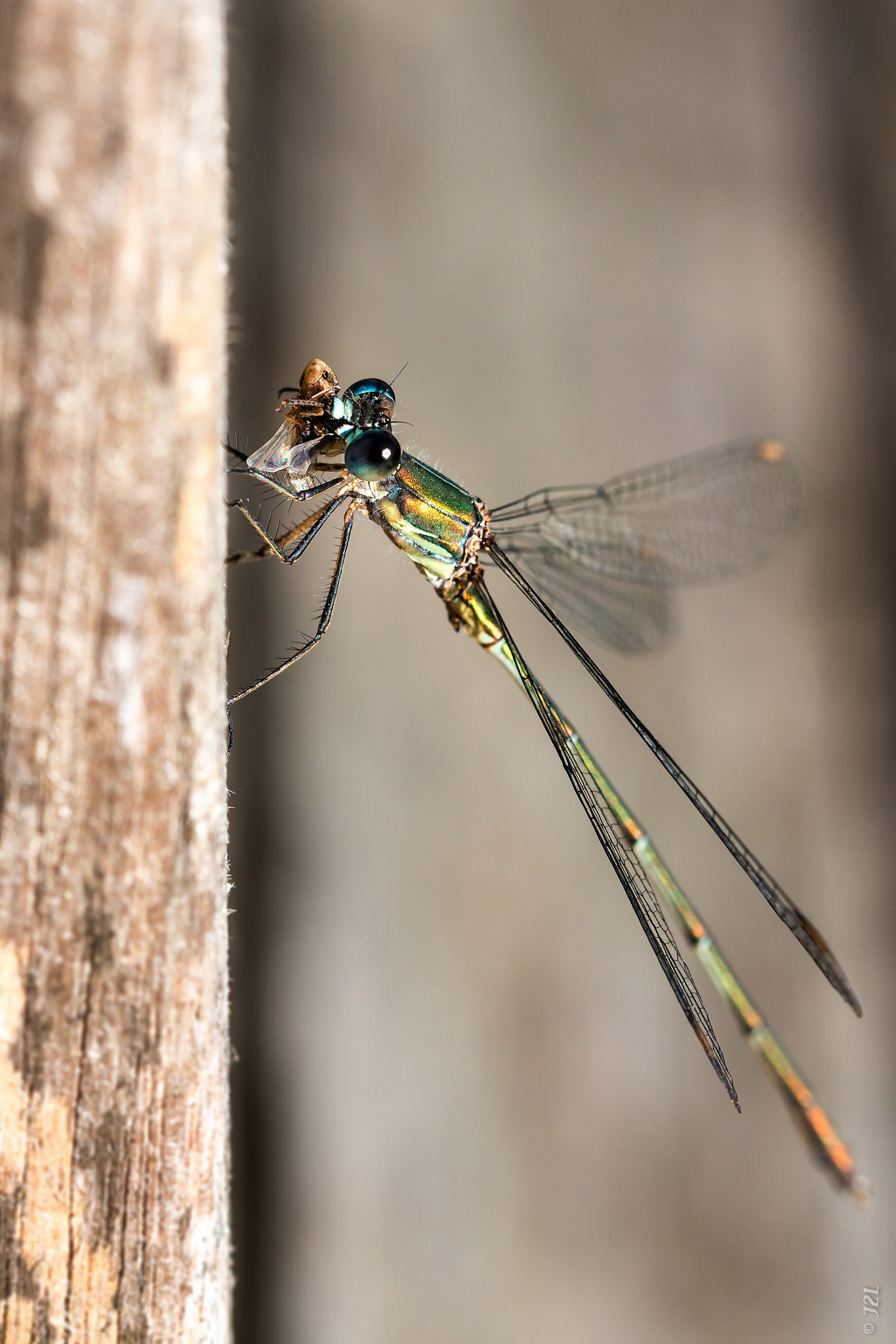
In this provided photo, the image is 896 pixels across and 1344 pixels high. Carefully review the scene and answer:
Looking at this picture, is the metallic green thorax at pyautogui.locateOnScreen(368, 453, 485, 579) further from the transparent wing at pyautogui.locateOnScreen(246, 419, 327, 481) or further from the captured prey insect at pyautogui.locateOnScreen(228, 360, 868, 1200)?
the transparent wing at pyautogui.locateOnScreen(246, 419, 327, 481)

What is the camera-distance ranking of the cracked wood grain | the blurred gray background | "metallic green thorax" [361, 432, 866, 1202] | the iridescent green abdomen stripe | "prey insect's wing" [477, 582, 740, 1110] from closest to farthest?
the cracked wood grain → the iridescent green abdomen stripe → "prey insect's wing" [477, 582, 740, 1110] → "metallic green thorax" [361, 432, 866, 1202] → the blurred gray background

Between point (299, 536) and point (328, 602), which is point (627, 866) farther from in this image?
point (299, 536)

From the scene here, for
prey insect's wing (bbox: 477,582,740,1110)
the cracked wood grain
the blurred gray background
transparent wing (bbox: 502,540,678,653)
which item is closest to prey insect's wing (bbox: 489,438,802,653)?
transparent wing (bbox: 502,540,678,653)

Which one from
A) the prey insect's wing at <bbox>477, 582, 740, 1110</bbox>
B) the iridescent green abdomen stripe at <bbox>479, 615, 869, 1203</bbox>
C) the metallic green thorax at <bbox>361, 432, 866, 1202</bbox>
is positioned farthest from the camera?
the metallic green thorax at <bbox>361, 432, 866, 1202</bbox>

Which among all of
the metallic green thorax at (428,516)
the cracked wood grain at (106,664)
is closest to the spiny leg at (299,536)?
the metallic green thorax at (428,516)

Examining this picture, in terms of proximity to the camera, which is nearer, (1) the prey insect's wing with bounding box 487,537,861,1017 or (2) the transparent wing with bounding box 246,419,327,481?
(2) the transparent wing with bounding box 246,419,327,481

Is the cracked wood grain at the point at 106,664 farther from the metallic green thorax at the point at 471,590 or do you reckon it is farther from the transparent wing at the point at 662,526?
the transparent wing at the point at 662,526

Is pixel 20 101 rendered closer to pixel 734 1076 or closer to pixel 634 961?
pixel 634 961

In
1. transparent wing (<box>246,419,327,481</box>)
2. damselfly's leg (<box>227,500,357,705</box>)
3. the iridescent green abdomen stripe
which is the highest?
transparent wing (<box>246,419,327,481</box>)
